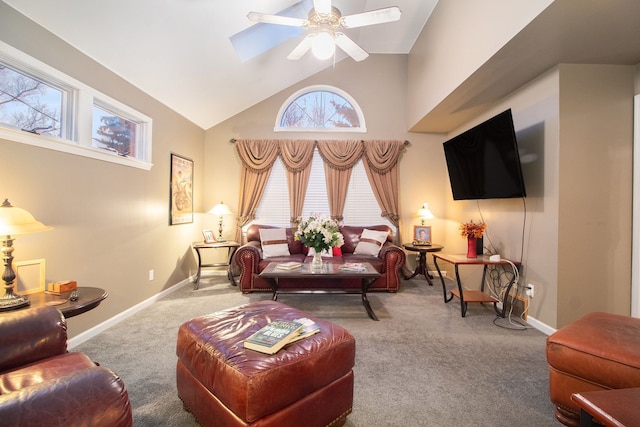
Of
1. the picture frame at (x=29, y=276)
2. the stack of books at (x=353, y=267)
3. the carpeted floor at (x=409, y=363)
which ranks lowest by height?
the carpeted floor at (x=409, y=363)

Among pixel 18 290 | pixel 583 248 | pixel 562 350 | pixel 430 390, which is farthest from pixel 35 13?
pixel 583 248

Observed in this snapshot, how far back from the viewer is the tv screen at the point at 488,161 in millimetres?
2828

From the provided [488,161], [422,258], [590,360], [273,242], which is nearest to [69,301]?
[273,242]

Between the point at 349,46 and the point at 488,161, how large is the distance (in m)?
2.04

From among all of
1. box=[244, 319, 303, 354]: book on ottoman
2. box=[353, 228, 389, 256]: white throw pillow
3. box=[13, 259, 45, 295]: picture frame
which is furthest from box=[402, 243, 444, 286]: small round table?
box=[13, 259, 45, 295]: picture frame

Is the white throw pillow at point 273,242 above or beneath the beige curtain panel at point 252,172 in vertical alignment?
beneath

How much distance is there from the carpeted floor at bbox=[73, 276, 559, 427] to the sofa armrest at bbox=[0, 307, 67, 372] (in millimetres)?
616

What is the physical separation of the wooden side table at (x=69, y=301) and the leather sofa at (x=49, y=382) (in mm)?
290

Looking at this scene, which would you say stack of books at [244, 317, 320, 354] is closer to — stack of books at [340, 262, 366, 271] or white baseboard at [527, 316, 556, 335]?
stack of books at [340, 262, 366, 271]

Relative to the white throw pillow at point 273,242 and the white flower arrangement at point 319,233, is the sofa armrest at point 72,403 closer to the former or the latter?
the white flower arrangement at point 319,233

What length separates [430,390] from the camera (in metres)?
1.82

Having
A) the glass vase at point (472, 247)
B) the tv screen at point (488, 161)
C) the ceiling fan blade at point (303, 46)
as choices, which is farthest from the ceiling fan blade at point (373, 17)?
the glass vase at point (472, 247)

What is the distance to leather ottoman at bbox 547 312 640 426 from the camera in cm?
137

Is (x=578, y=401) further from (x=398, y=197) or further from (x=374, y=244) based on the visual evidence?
(x=398, y=197)
